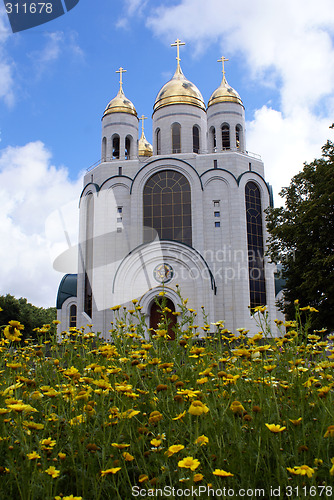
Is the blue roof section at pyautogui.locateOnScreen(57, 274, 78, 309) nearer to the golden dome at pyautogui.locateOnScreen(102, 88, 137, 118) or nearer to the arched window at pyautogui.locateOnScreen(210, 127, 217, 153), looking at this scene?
the golden dome at pyautogui.locateOnScreen(102, 88, 137, 118)

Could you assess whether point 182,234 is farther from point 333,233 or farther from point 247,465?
point 247,465

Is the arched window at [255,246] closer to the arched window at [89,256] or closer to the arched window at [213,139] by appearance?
the arched window at [213,139]

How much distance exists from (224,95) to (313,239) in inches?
644

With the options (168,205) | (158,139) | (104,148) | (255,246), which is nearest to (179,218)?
(168,205)

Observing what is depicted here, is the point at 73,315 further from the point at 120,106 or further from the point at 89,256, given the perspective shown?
the point at 120,106

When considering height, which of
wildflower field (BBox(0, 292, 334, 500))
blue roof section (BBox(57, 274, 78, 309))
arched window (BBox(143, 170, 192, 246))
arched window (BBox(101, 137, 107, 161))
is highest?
arched window (BBox(101, 137, 107, 161))

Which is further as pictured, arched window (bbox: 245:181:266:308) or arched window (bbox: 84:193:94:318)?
arched window (bbox: 84:193:94:318)

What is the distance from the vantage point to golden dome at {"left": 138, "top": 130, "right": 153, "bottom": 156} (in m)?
38.6

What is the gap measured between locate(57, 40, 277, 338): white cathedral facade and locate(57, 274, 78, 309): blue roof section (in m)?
5.33

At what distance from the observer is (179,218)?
2605 centimetres

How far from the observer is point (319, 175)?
17172 millimetres

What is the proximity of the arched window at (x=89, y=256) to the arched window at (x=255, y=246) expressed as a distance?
10.0 m

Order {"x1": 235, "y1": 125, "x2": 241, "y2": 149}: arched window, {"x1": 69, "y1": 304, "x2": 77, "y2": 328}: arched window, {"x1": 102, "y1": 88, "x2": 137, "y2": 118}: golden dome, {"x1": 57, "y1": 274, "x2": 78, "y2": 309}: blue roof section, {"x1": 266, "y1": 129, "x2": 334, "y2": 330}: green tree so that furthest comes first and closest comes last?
{"x1": 57, "y1": 274, "x2": 78, "y2": 309}: blue roof section
{"x1": 69, "y1": 304, "x2": 77, "y2": 328}: arched window
{"x1": 102, "y1": 88, "x2": 137, "y2": 118}: golden dome
{"x1": 235, "y1": 125, "x2": 241, "y2": 149}: arched window
{"x1": 266, "y1": 129, "x2": 334, "y2": 330}: green tree

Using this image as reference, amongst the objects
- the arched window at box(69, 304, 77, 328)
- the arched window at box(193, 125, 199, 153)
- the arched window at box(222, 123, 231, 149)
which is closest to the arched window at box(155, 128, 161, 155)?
the arched window at box(193, 125, 199, 153)
